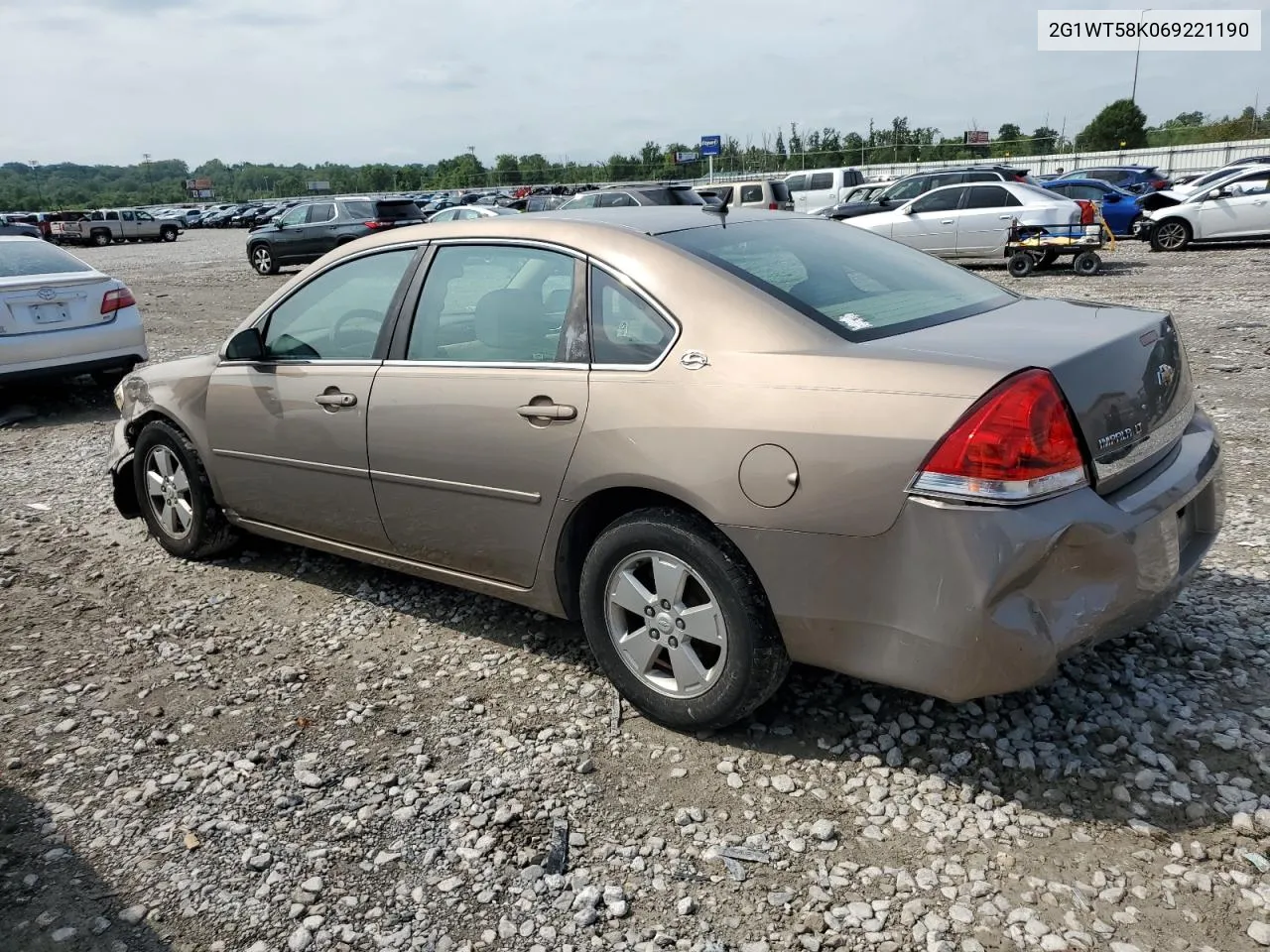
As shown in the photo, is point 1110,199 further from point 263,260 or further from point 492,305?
point 492,305

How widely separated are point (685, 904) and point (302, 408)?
2665mm

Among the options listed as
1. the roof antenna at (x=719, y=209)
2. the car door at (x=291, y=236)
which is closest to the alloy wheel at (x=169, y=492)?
the roof antenna at (x=719, y=209)

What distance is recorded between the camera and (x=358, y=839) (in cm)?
285

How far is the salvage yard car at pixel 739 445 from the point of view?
256cm

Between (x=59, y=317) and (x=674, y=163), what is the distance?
70.5 m

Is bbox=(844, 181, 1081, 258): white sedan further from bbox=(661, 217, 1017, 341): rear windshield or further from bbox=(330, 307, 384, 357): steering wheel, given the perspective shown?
bbox=(330, 307, 384, 357): steering wheel

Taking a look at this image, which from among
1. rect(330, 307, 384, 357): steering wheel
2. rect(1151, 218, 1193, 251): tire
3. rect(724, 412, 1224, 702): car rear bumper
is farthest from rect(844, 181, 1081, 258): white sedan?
rect(724, 412, 1224, 702): car rear bumper

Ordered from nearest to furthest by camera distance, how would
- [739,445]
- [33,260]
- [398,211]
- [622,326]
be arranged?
[739,445] → [622,326] → [33,260] → [398,211]

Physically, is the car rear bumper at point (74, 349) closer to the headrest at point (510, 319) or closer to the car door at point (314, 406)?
the car door at point (314, 406)

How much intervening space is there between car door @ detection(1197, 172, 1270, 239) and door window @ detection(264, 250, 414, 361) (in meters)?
19.7

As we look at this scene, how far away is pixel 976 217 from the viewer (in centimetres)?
1773

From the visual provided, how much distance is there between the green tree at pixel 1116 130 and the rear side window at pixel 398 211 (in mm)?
46129

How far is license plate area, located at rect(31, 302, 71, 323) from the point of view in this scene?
8.60 meters

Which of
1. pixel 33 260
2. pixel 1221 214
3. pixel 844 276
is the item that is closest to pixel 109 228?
pixel 33 260
